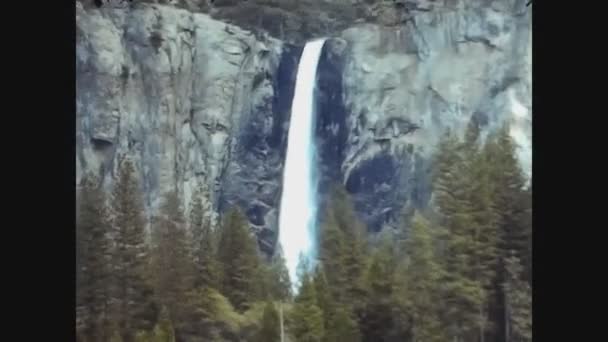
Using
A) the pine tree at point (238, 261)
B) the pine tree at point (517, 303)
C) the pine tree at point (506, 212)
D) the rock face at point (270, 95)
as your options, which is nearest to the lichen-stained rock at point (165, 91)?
the rock face at point (270, 95)

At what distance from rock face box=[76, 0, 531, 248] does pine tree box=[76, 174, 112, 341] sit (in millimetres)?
114

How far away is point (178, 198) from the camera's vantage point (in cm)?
354

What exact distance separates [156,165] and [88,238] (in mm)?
431

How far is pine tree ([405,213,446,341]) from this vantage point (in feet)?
11.3

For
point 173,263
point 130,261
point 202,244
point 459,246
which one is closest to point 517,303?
point 459,246

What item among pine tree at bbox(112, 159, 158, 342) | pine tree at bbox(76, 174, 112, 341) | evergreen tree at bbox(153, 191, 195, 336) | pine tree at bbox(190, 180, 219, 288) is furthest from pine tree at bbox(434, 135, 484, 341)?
pine tree at bbox(76, 174, 112, 341)

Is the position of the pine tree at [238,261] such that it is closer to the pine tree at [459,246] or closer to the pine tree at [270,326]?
the pine tree at [270,326]

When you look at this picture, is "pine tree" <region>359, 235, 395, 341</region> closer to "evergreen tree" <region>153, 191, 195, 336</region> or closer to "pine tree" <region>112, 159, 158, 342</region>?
"evergreen tree" <region>153, 191, 195, 336</region>

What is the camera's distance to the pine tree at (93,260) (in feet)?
11.5

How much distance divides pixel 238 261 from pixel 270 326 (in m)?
0.31

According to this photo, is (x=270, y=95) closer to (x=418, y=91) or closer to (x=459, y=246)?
(x=418, y=91)

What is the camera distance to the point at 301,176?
351cm
